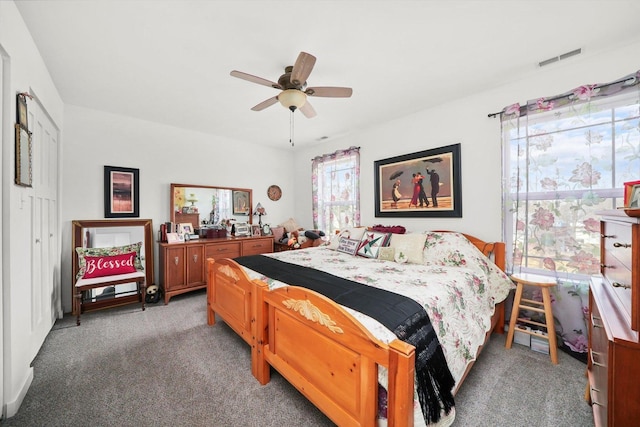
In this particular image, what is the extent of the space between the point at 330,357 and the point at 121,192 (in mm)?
3583

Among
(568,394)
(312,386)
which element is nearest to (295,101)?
(312,386)

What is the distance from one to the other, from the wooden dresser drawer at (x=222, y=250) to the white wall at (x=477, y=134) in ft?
6.87

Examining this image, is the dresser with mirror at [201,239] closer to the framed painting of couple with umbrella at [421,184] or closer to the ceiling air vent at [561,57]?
the framed painting of couple with umbrella at [421,184]

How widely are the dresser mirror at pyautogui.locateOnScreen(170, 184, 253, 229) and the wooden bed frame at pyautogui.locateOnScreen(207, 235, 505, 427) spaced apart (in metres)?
2.13

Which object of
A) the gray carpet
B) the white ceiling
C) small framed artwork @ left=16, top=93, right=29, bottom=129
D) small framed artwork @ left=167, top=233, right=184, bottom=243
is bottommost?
→ the gray carpet

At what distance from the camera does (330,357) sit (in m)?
1.28

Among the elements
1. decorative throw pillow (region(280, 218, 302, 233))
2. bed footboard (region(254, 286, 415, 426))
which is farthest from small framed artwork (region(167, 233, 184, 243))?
bed footboard (region(254, 286, 415, 426))

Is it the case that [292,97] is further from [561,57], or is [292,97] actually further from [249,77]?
[561,57]

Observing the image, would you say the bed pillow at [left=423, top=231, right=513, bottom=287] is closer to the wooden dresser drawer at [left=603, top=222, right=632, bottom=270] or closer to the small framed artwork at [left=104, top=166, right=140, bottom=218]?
the wooden dresser drawer at [left=603, top=222, right=632, bottom=270]

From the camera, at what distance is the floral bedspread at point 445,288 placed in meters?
1.43

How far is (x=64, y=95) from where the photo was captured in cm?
272

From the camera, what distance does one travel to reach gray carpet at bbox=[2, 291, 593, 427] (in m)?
1.44

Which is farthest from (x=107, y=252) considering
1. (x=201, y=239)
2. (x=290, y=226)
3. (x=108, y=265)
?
(x=290, y=226)

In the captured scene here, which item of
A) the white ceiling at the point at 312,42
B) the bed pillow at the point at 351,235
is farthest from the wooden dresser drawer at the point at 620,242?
the bed pillow at the point at 351,235
